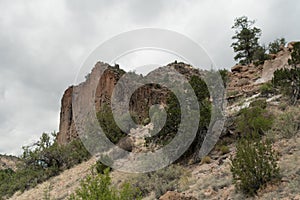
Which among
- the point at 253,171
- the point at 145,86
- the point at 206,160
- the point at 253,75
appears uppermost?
the point at 145,86

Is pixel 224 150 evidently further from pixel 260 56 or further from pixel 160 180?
pixel 260 56

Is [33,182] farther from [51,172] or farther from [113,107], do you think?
[113,107]

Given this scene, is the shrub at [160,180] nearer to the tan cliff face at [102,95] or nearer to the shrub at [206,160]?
the shrub at [206,160]

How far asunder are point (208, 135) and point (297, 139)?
3.68 m

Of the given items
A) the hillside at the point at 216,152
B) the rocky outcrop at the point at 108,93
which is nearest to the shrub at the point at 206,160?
the hillside at the point at 216,152

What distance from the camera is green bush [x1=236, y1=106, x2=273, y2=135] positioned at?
11848 millimetres

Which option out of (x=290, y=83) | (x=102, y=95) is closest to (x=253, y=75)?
(x=290, y=83)

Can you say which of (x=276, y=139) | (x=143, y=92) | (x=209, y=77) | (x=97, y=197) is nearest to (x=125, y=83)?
(x=143, y=92)

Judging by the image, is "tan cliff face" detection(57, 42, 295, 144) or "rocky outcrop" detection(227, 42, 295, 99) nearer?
"rocky outcrop" detection(227, 42, 295, 99)

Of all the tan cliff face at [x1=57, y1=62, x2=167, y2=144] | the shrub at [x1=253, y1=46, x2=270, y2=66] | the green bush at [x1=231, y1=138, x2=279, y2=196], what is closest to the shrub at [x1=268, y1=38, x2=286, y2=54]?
the shrub at [x1=253, y1=46, x2=270, y2=66]

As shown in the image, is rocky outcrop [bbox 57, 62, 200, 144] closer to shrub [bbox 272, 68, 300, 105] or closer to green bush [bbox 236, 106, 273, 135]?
shrub [bbox 272, 68, 300, 105]

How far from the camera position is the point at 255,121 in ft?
39.3

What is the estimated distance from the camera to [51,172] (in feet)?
62.2

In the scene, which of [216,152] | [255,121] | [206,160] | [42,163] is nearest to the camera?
[206,160]
